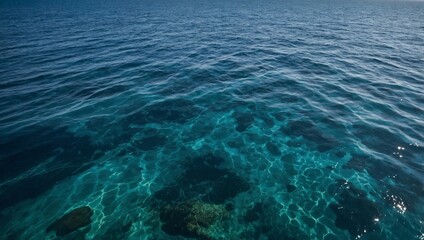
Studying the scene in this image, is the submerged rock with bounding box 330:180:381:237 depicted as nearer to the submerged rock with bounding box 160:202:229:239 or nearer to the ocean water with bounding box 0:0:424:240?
the ocean water with bounding box 0:0:424:240

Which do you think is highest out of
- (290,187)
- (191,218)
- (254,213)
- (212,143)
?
(191,218)

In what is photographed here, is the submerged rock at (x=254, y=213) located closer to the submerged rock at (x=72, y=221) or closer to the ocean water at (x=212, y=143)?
the ocean water at (x=212, y=143)

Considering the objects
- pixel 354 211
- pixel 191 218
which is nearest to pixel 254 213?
pixel 191 218

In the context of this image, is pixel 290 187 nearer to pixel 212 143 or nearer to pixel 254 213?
pixel 254 213

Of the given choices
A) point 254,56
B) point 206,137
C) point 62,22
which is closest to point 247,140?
point 206,137

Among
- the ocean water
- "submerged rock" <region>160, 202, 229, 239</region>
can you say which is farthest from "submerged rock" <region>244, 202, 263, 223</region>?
"submerged rock" <region>160, 202, 229, 239</region>
